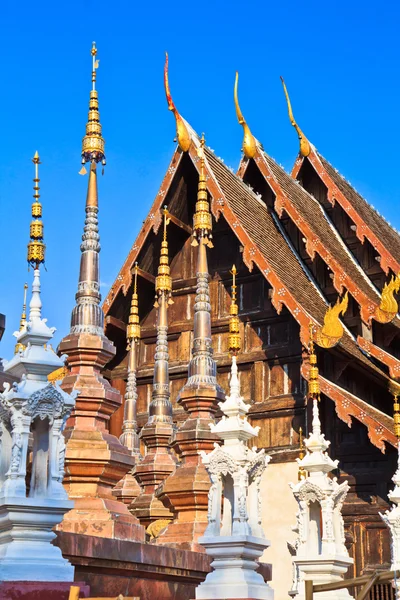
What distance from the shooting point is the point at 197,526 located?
1084 cm

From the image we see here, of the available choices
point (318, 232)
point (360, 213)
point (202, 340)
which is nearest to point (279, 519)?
point (318, 232)

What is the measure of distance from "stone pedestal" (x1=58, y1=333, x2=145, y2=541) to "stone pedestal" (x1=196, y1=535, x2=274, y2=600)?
2.35ft

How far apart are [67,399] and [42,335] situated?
533mm

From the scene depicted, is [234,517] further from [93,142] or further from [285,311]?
[285,311]

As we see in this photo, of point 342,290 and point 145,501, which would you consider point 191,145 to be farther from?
point 145,501

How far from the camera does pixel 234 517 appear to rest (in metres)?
8.97

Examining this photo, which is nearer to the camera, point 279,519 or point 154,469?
point 154,469

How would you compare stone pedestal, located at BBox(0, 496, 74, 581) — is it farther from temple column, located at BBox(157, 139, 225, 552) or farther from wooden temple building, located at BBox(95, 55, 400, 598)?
wooden temple building, located at BBox(95, 55, 400, 598)

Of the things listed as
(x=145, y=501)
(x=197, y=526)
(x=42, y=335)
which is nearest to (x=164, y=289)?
(x=145, y=501)

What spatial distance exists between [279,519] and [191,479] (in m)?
6.11

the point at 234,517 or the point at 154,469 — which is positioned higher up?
the point at 154,469

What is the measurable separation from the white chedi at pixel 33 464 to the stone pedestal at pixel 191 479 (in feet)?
10.9

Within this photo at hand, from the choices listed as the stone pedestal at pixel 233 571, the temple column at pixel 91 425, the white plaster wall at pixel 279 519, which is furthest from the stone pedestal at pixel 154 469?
the white plaster wall at pixel 279 519

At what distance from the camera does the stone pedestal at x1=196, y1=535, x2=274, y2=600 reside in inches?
342
